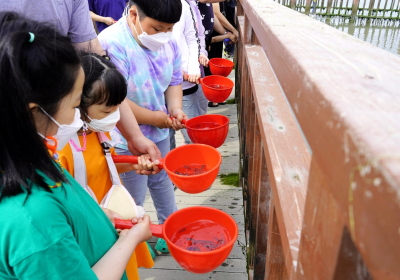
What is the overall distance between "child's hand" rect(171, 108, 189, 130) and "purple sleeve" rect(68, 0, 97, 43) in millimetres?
714

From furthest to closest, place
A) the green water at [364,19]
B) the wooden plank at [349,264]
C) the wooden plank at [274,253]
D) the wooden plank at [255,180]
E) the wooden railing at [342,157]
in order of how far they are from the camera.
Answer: the green water at [364,19]
the wooden plank at [255,180]
the wooden plank at [274,253]
the wooden plank at [349,264]
the wooden railing at [342,157]

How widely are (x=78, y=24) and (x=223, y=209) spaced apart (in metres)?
1.88

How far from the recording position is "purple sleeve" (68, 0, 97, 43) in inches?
66.4

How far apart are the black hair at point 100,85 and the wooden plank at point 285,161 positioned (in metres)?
0.63

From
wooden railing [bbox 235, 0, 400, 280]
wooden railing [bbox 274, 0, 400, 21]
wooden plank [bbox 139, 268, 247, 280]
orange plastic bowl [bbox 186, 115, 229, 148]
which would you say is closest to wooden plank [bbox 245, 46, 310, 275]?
wooden railing [bbox 235, 0, 400, 280]

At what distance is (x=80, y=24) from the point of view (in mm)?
1703

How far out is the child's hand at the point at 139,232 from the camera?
49.9 inches

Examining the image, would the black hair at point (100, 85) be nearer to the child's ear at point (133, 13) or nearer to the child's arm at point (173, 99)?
the child's ear at point (133, 13)

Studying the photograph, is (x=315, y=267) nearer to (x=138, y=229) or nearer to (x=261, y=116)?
(x=261, y=116)

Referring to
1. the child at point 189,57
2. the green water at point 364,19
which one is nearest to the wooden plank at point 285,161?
the child at point 189,57

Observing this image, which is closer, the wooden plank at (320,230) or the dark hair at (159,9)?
the wooden plank at (320,230)

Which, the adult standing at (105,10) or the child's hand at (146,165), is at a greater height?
the adult standing at (105,10)

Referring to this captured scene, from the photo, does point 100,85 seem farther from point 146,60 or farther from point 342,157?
point 342,157

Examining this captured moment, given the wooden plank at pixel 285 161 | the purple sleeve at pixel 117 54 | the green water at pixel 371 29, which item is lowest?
the green water at pixel 371 29
